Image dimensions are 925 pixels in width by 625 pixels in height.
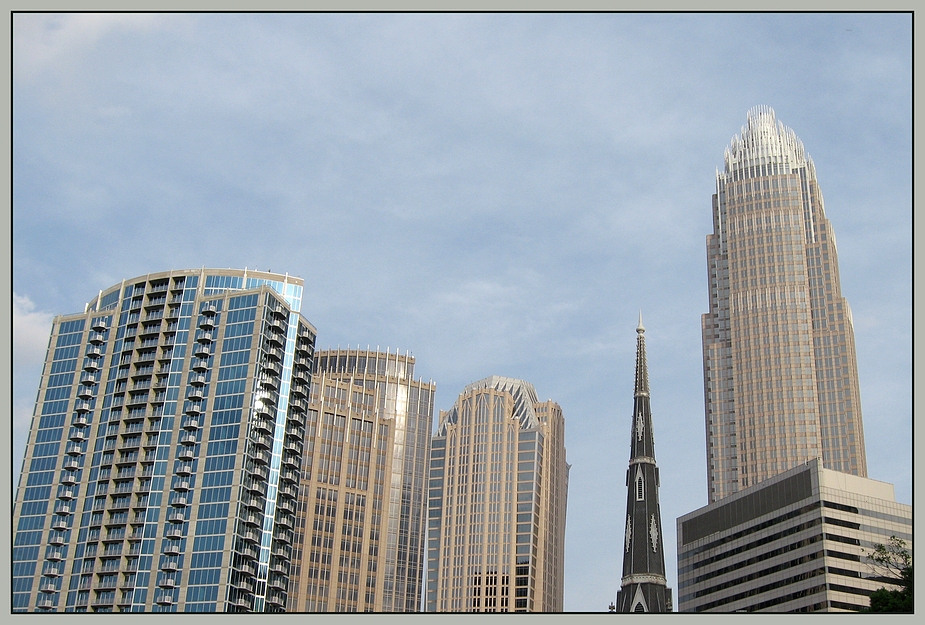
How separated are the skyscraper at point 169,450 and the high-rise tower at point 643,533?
55157 mm

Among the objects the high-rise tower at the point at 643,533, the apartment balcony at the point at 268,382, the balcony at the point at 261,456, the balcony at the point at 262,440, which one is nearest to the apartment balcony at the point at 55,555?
the balcony at the point at 261,456

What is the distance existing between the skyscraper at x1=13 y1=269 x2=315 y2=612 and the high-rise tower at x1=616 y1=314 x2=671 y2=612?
55.2m

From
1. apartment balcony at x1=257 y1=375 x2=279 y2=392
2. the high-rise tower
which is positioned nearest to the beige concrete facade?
the high-rise tower

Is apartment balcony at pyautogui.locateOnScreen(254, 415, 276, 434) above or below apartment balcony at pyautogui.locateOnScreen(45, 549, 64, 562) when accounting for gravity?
above

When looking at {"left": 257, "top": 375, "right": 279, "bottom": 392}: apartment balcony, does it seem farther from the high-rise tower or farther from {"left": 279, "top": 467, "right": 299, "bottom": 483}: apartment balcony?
the high-rise tower

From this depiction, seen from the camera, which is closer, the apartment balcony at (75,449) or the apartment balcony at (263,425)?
the apartment balcony at (263,425)

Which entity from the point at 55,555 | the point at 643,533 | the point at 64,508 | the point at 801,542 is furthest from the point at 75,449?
the point at 801,542

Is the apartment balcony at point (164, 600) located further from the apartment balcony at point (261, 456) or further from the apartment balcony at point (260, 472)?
the apartment balcony at point (261, 456)

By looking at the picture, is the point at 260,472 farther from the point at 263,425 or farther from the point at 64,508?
the point at 64,508

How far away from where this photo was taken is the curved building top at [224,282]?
627 feet

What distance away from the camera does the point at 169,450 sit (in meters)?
175

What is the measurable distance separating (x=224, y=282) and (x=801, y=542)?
103 meters

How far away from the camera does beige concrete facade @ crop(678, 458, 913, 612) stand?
164m

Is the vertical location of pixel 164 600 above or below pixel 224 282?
below
